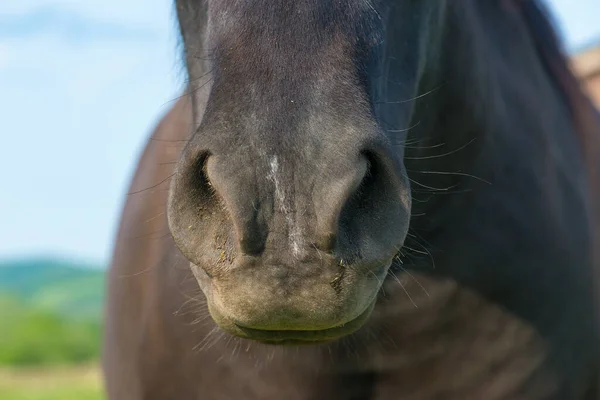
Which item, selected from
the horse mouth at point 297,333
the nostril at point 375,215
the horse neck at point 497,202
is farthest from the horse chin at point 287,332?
the horse neck at point 497,202

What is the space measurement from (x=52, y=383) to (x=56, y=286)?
7.34 metres

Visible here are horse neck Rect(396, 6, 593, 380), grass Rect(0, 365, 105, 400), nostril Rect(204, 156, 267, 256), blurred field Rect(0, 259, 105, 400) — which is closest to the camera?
nostril Rect(204, 156, 267, 256)

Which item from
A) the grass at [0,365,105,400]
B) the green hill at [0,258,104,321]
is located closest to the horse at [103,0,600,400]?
the grass at [0,365,105,400]

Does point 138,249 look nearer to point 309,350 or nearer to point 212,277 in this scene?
point 309,350

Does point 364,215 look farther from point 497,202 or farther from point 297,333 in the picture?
point 497,202

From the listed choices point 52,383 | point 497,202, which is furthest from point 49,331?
point 497,202

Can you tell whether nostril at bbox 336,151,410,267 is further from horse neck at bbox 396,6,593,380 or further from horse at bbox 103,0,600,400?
horse neck at bbox 396,6,593,380

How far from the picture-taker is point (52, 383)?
39.4ft

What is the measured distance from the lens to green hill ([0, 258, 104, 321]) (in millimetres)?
17484

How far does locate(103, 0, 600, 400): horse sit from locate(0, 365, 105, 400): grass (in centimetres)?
734

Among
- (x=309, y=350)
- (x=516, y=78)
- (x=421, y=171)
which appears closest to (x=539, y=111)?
(x=516, y=78)

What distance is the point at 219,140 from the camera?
4.72 feet

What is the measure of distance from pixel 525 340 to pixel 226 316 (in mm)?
1269

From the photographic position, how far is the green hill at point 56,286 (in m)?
17.5
